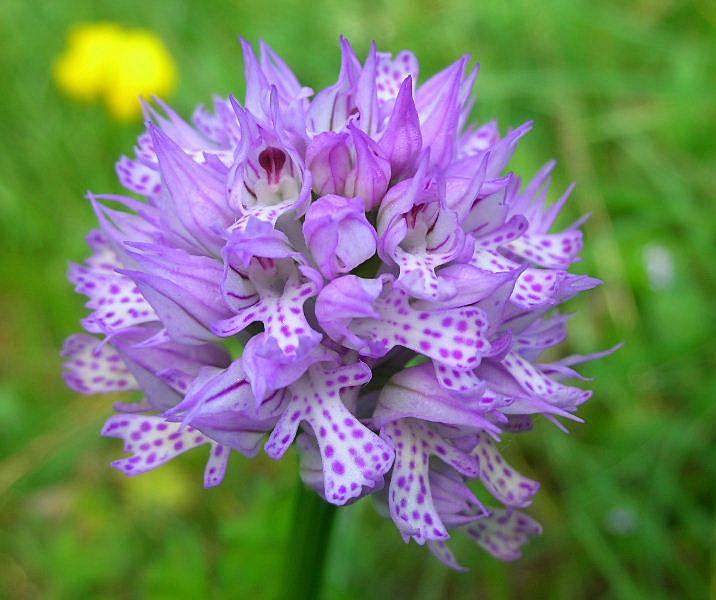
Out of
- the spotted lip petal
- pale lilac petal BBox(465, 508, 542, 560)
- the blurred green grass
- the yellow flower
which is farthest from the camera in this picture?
the yellow flower

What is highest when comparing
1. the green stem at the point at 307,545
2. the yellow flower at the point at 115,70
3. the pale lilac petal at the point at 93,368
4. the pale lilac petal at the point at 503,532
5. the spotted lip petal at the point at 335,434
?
the yellow flower at the point at 115,70

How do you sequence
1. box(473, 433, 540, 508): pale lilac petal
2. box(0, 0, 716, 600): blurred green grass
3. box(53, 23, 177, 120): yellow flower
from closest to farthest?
box(473, 433, 540, 508): pale lilac petal, box(0, 0, 716, 600): blurred green grass, box(53, 23, 177, 120): yellow flower

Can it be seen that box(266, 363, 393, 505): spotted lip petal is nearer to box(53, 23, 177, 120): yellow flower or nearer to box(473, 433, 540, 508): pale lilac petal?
box(473, 433, 540, 508): pale lilac petal

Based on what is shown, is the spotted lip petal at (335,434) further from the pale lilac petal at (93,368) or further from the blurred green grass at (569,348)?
the blurred green grass at (569,348)

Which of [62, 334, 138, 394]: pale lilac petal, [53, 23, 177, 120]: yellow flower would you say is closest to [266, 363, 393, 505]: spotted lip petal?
[62, 334, 138, 394]: pale lilac petal

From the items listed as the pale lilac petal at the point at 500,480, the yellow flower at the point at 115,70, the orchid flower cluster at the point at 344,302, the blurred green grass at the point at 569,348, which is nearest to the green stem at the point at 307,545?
the orchid flower cluster at the point at 344,302

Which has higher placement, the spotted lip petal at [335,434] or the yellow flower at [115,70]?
the yellow flower at [115,70]
